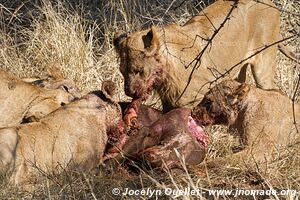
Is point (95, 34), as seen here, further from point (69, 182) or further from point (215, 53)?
point (69, 182)

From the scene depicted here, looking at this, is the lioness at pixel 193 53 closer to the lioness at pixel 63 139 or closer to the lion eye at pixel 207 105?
the lion eye at pixel 207 105

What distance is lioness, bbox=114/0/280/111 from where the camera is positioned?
253 inches

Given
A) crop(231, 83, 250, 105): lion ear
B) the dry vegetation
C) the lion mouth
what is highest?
crop(231, 83, 250, 105): lion ear

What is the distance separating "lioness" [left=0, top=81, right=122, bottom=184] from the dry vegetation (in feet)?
0.55

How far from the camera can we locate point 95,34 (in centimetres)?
905

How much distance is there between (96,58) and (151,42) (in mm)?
2177

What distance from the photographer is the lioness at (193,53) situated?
6.41 metres

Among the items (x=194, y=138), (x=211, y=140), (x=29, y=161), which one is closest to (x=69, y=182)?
(x=29, y=161)

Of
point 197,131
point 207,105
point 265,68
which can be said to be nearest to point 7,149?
point 197,131

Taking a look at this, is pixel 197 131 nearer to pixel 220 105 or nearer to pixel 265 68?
pixel 220 105

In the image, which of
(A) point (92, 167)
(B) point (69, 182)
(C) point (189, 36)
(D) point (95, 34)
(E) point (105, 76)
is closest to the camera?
(B) point (69, 182)

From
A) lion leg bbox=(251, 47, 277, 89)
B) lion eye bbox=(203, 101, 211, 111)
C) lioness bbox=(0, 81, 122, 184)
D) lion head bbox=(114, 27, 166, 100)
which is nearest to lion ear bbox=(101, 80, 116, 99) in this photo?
lioness bbox=(0, 81, 122, 184)

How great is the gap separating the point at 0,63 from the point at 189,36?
91.4 inches

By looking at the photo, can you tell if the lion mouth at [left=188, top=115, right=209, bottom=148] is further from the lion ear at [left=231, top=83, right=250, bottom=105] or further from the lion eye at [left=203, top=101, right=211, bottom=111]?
the lion ear at [left=231, top=83, right=250, bottom=105]
